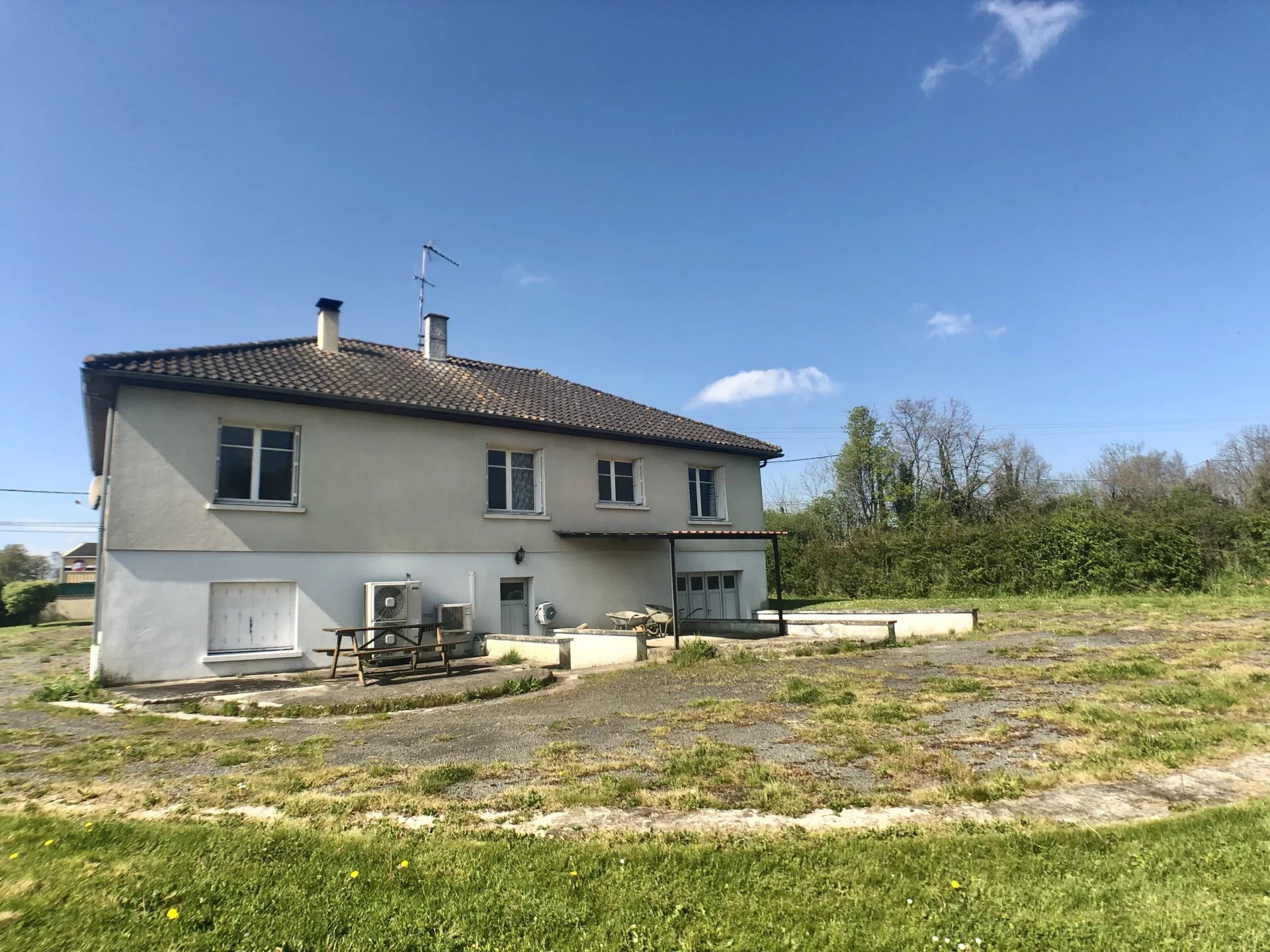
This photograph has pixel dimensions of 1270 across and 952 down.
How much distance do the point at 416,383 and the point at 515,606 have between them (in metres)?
5.44

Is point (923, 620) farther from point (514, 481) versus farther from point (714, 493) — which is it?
point (514, 481)

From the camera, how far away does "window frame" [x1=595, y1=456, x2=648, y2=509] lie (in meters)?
18.0

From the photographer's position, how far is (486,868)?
3623 mm

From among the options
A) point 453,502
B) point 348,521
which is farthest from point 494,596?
point 348,521

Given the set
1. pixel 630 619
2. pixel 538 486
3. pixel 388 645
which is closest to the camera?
pixel 388 645

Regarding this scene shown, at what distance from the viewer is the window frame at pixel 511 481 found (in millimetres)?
16062

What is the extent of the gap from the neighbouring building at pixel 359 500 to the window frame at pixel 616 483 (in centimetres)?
7

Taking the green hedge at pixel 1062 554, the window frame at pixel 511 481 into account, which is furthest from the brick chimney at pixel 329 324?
the green hedge at pixel 1062 554

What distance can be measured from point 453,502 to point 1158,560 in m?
18.9

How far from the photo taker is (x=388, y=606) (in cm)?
1335

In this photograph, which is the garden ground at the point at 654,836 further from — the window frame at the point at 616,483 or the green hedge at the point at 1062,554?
the green hedge at the point at 1062,554

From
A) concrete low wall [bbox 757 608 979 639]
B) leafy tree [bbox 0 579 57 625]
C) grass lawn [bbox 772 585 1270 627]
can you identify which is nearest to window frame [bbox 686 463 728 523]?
grass lawn [bbox 772 585 1270 627]

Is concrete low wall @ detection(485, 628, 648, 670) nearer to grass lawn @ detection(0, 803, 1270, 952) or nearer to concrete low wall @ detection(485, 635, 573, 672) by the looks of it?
concrete low wall @ detection(485, 635, 573, 672)

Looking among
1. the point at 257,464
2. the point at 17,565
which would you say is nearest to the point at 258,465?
the point at 257,464
